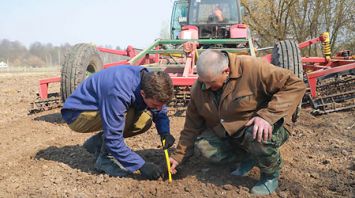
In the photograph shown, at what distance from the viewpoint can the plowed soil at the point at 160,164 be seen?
2873 millimetres

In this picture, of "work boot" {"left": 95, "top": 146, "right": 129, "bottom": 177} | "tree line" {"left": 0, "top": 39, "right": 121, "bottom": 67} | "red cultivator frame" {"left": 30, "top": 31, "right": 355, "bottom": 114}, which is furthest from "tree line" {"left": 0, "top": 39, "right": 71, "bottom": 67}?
"work boot" {"left": 95, "top": 146, "right": 129, "bottom": 177}

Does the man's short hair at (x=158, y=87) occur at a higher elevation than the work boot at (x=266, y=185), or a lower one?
higher

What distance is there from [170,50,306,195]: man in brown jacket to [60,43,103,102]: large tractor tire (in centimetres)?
257

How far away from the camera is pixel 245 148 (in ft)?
9.65

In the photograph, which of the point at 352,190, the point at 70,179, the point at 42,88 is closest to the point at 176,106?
the point at 42,88

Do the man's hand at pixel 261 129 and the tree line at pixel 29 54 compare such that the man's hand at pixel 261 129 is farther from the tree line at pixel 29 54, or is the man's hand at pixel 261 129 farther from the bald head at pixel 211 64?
the tree line at pixel 29 54

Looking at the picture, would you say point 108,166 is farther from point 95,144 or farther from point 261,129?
point 261,129

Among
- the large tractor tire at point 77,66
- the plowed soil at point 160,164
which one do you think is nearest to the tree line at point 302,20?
the large tractor tire at point 77,66

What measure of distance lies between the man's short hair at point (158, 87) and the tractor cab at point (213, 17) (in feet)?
16.2

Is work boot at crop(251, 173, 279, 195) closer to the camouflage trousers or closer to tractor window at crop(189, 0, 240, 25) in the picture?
the camouflage trousers

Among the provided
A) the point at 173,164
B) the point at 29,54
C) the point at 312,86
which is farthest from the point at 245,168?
the point at 29,54

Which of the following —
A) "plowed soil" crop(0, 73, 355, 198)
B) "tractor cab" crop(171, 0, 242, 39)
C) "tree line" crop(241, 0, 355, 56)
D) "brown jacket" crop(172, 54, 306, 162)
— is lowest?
"plowed soil" crop(0, 73, 355, 198)

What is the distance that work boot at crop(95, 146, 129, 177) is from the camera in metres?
3.20

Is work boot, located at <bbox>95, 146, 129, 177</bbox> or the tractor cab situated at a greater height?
the tractor cab
